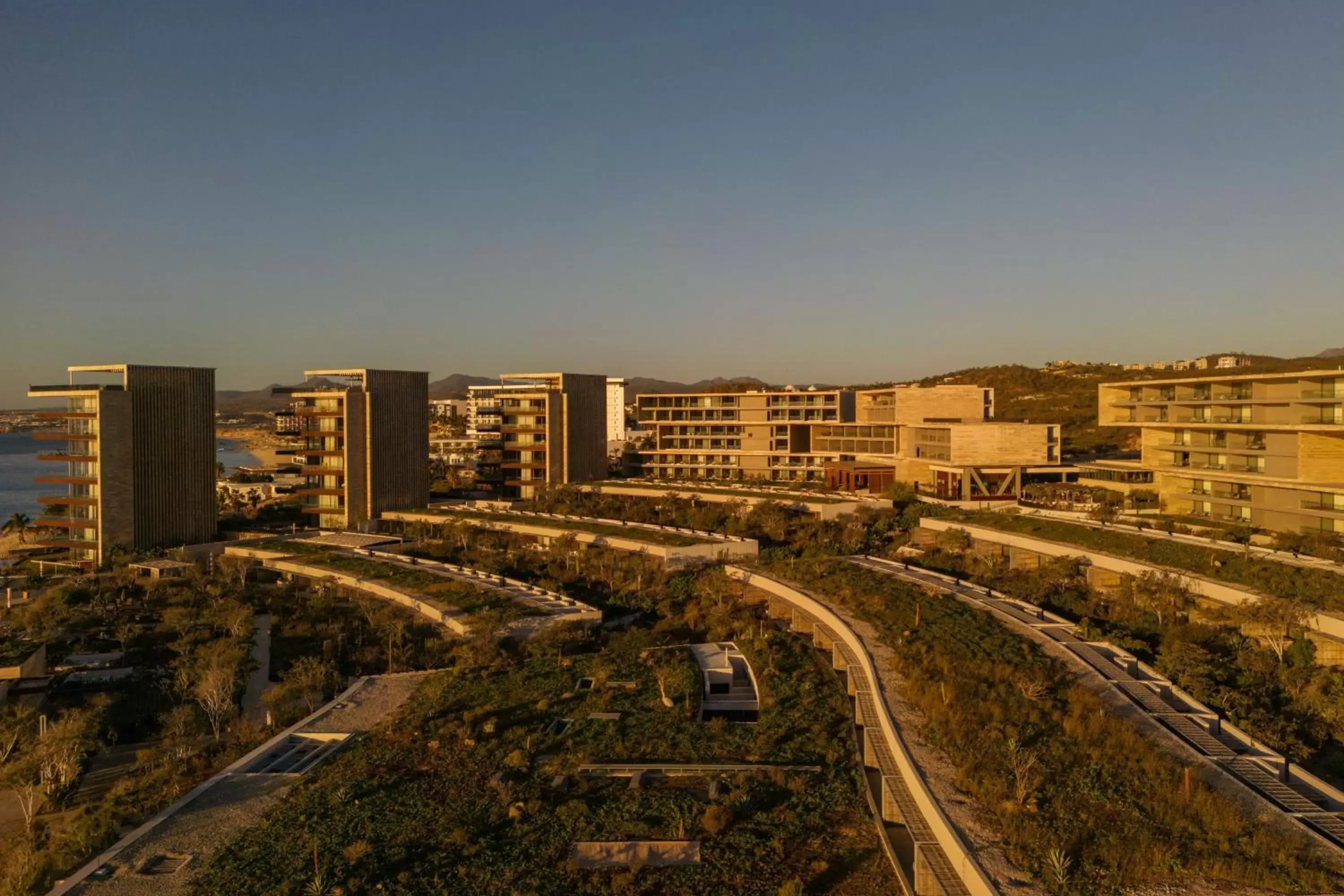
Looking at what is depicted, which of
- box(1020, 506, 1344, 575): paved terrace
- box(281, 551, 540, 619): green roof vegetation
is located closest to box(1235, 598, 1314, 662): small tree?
box(1020, 506, 1344, 575): paved terrace

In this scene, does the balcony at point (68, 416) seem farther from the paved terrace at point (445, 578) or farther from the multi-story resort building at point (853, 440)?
the multi-story resort building at point (853, 440)

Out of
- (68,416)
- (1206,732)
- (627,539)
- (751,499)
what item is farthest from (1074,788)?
(68,416)

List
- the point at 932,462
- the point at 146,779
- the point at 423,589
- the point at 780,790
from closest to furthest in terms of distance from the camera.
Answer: the point at 780,790 → the point at 146,779 → the point at 423,589 → the point at 932,462

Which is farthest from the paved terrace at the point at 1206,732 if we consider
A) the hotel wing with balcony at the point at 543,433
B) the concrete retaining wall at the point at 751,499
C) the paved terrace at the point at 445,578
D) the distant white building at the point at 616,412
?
the distant white building at the point at 616,412

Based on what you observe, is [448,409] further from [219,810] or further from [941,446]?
[219,810]

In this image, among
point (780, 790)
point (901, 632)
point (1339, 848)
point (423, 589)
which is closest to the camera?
point (1339, 848)

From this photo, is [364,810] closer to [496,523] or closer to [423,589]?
[423,589]

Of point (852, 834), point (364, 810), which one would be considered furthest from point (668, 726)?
point (364, 810)

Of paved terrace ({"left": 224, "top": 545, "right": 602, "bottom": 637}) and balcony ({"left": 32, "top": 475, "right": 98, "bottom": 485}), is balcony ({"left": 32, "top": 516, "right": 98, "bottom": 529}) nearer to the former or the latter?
balcony ({"left": 32, "top": 475, "right": 98, "bottom": 485})
